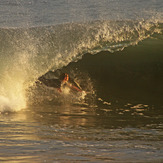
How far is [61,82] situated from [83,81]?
101 cm

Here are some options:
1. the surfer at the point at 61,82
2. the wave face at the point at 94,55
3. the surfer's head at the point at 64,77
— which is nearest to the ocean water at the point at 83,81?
the wave face at the point at 94,55

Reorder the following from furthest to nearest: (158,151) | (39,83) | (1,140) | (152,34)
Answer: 1. (152,34)
2. (39,83)
3. (1,140)
4. (158,151)

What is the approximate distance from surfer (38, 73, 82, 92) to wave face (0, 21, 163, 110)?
0.91 ft

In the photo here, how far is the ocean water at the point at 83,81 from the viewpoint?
475cm

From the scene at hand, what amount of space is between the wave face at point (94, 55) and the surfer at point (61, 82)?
0.91ft

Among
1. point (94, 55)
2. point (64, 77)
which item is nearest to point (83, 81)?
point (64, 77)

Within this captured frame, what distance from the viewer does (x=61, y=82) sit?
9.33 m

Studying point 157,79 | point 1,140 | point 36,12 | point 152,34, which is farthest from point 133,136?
point 36,12

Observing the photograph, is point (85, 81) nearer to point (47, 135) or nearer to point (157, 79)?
point (157, 79)

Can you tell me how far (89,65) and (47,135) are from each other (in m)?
6.59

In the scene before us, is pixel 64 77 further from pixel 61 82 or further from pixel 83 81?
pixel 83 81

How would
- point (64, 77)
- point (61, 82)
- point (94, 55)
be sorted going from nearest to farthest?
point (61, 82), point (64, 77), point (94, 55)

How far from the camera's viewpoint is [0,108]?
22.8ft

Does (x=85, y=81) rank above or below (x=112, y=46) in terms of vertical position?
below
